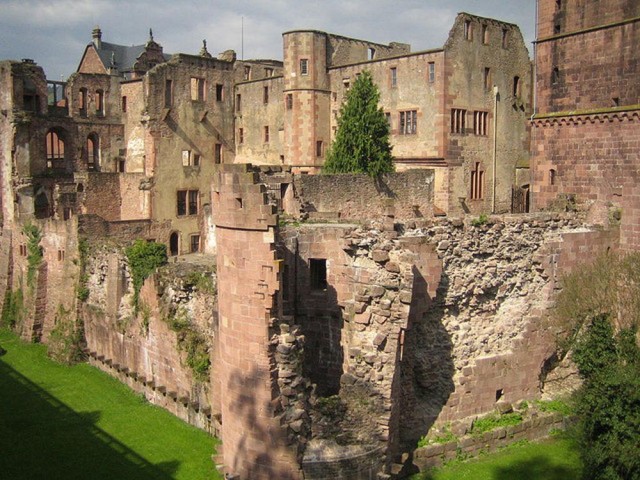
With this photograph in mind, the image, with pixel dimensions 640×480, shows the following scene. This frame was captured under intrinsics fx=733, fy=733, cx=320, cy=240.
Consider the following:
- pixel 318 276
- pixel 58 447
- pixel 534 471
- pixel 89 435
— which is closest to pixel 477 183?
pixel 318 276

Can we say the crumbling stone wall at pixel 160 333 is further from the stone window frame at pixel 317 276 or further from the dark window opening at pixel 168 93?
the dark window opening at pixel 168 93

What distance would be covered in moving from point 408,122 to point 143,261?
17.2 meters

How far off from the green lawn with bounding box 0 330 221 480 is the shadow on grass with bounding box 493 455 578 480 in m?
6.00

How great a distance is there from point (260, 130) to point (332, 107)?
4.74 meters

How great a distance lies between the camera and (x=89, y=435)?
692 inches

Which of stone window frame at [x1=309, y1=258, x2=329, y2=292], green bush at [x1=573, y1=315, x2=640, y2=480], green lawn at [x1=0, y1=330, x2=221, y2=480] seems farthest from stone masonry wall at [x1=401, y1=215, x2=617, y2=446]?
green lawn at [x1=0, y1=330, x2=221, y2=480]

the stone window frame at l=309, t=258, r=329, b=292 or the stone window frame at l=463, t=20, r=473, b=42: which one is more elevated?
the stone window frame at l=463, t=20, r=473, b=42

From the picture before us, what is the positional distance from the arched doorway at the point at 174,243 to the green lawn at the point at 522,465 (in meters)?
23.0

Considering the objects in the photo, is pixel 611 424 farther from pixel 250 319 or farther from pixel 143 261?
pixel 143 261

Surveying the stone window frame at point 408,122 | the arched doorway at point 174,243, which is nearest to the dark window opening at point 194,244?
the arched doorway at point 174,243

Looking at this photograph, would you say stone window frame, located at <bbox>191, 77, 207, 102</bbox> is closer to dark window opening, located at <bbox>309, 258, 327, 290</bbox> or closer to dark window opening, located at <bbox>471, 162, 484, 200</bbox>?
dark window opening, located at <bbox>471, 162, 484, 200</bbox>

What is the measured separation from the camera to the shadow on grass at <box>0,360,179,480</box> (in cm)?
1553

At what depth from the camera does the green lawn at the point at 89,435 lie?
15.6 meters

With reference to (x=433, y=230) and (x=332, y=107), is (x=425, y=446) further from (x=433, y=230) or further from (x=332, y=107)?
(x=332, y=107)
